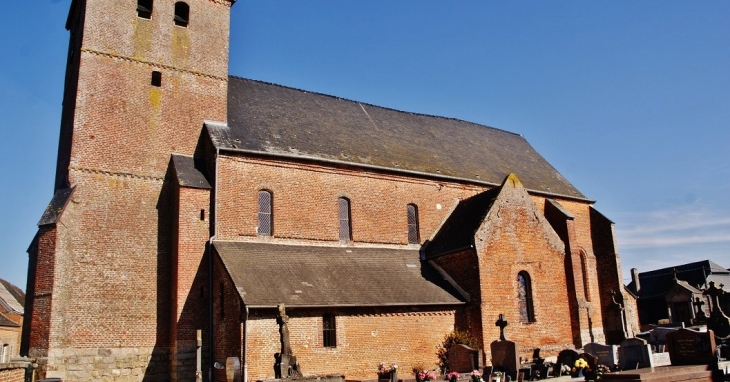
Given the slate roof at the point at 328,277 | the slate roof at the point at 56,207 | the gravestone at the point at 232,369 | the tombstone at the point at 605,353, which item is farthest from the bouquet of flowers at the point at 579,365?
the slate roof at the point at 56,207

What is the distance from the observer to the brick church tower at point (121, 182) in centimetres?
1811

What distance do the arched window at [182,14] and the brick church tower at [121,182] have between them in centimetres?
4

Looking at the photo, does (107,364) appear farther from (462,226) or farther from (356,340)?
(462,226)

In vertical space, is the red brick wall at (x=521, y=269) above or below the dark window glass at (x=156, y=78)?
below

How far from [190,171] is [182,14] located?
689 cm

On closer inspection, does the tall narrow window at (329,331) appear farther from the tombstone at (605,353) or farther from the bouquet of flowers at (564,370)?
the tombstone at (605,353)

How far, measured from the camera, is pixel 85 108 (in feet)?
65.7

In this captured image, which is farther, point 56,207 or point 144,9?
point 144,9

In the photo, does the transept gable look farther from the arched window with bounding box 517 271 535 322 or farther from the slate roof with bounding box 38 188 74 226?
the slate roof with bounding box 38 188 74 226

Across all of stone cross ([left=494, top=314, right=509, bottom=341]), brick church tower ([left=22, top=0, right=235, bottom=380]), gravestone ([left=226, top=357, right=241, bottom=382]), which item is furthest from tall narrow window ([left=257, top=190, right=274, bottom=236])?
stone cross ([left=494, top=314, right=509, bottom=341])

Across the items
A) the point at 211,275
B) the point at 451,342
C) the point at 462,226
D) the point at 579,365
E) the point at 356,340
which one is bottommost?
the point at 579,365

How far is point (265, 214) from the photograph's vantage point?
834 inches

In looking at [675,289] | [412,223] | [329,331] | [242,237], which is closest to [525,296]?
[412,223]

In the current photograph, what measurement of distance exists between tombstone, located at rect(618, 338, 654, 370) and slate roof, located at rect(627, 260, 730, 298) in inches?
1255
